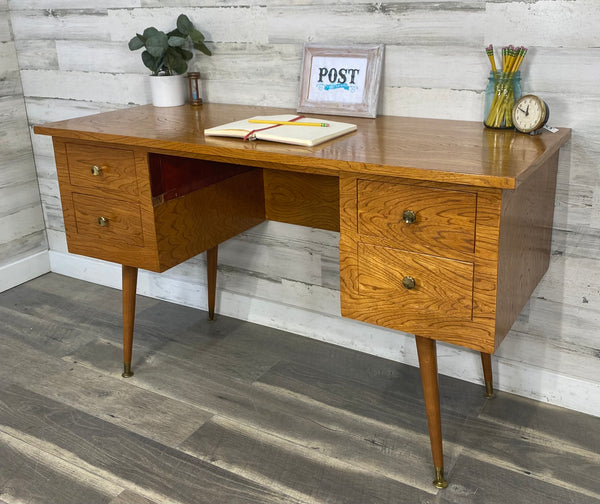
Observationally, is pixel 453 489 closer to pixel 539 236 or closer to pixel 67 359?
A: pixel 539 236

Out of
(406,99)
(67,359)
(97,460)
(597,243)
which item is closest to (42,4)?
(67,359)

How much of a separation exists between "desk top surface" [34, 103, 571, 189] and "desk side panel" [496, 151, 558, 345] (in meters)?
0.07

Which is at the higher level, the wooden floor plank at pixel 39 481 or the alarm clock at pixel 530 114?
the alarm clock at pixel 530 114

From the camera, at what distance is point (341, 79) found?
1842mm

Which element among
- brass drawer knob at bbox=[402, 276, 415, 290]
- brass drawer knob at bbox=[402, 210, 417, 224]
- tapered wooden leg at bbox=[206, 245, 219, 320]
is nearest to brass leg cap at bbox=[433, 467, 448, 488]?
brass drawer knob at bbox=[402, 276, 415, 290]

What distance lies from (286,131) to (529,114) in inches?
21.5

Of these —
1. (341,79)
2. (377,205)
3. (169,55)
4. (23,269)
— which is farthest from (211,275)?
(377,205)

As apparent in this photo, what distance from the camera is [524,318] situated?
1846mm

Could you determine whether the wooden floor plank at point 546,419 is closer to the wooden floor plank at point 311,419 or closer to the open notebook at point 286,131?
the wooden floor plank at point 311,419

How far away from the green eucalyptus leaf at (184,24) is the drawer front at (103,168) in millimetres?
504

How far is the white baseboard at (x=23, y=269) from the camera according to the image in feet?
8.99

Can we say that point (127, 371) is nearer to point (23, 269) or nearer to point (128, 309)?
point (128, 309)

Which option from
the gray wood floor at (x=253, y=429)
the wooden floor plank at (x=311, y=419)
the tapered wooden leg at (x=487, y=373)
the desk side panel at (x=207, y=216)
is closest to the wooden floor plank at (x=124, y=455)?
the gray wood floor at (x=253, y=429)

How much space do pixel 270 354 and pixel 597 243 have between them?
3.38ft
